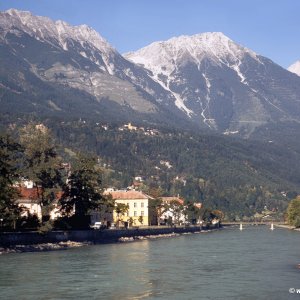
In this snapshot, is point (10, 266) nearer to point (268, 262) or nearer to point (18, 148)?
point (268, 262)

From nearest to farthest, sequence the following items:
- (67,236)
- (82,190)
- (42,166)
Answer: (42,166) → (67,236) → (82,190)

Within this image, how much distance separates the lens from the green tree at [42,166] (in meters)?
129

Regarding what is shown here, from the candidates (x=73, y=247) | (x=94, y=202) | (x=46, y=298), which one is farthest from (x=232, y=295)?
(x=94, y=202)

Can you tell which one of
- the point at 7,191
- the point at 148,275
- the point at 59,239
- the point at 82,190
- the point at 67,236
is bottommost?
the point at 148,275

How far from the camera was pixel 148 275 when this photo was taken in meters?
76.3

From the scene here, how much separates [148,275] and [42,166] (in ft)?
186

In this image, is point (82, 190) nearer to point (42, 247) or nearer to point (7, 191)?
point (42, 247)

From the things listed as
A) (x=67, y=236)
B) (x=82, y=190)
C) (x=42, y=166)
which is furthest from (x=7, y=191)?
(x=82, y=190)

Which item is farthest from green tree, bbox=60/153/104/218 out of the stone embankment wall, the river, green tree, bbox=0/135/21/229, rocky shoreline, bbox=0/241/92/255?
the river

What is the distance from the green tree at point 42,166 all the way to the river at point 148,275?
23932 mm

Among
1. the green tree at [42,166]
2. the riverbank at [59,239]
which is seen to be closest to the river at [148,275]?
the riverbank at [59,239]

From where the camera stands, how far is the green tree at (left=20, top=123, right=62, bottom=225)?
12875 centimetres

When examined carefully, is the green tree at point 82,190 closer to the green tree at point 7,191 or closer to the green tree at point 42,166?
the green tree at point 42,166

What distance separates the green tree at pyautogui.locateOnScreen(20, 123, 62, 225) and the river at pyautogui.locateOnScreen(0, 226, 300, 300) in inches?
942
